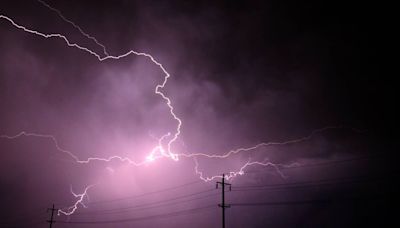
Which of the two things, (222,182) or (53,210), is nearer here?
(222,182)

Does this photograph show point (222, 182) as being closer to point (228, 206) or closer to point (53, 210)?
point (228, 206)

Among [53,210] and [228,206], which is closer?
[228,206]

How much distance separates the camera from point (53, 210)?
48344mm

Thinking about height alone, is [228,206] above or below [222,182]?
below

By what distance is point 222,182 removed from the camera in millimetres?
31266

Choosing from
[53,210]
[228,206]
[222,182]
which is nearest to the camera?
[228,206]

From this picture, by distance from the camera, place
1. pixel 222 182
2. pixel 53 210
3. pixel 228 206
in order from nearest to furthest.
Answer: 1. pixel 228 206
2. pixel 222 182
3. pixel 53 210

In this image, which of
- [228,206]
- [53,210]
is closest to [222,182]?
[228,206]

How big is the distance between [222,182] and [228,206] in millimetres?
2658

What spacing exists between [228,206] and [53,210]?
93.0 ft

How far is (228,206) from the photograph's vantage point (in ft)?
95.2
